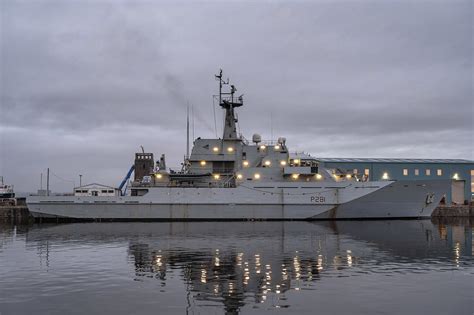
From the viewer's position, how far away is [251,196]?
112 feet

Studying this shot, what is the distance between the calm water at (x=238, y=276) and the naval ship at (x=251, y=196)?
39.6 ft

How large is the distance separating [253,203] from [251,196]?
0.62 metres

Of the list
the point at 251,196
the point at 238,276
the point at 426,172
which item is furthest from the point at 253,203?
the point at 426,172

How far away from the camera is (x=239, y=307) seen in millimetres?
9477

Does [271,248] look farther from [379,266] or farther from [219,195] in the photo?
[219,195]

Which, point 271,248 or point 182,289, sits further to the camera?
point 271,248

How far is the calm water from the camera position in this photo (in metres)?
9.67

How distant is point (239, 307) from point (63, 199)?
2944 centimetres

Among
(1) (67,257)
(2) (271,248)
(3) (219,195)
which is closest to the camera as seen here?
(1) (67,257)

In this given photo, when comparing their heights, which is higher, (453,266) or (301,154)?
(301,154)

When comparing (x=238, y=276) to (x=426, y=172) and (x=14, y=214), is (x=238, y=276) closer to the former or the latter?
(x=14, y=214)

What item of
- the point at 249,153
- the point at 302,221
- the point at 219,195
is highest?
the point at 249,153

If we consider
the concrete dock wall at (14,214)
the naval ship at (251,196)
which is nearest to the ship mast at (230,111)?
the naval ship at (251,196)

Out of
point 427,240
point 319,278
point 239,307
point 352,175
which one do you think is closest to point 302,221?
point 352,175
